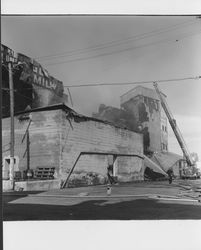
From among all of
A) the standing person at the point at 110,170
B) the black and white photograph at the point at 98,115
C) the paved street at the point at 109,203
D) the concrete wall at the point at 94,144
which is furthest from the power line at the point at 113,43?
the paved street at the point at 109,203

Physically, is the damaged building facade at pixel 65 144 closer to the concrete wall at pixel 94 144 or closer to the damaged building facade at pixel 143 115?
the concrete wall at pixel 94 144

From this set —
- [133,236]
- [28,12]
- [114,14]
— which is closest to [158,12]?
[114,14]

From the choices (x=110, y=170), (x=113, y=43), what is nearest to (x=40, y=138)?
(x=110, y=170)

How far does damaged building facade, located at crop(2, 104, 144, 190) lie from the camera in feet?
21.2

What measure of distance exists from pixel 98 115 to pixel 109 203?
5.10ft

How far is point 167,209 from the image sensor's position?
19.8 feet

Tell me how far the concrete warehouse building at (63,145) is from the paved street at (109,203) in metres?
0.23

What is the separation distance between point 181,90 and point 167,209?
6.86 ft

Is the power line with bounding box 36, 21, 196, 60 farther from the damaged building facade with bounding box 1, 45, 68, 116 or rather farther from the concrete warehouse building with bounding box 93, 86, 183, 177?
the concrete warehouse building with bounding box 93, 86, 183, 177

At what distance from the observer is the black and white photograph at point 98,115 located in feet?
20.0

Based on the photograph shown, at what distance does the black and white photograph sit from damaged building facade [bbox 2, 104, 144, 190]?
0.02m

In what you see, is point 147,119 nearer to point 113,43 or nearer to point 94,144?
point 94,144

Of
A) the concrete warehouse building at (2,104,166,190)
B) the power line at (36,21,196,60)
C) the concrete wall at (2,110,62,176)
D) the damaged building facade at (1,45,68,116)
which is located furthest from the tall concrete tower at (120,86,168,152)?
the concrete wall at (2,110,62,176)

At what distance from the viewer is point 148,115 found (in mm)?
6559
